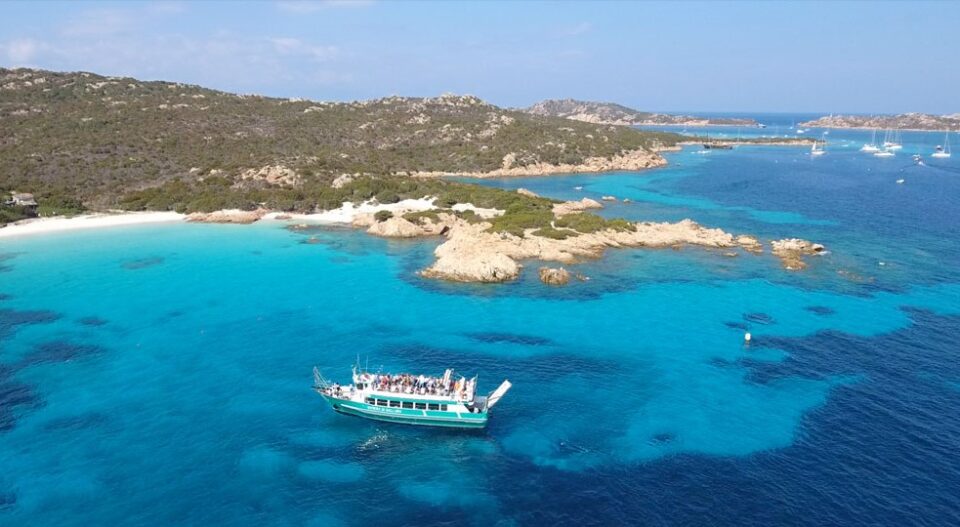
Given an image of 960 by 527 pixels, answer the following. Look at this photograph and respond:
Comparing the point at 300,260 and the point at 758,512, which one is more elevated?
the point at 300,260

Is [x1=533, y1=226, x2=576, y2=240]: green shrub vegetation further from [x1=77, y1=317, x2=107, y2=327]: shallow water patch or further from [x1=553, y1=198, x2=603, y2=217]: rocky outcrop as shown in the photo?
[x1=77, y1=317, x2=107, y2=327]: shallow water patch

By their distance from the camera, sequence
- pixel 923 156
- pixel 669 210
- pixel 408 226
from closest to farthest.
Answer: pixel 408 226 < pixel 669 210 < pixel 923 156

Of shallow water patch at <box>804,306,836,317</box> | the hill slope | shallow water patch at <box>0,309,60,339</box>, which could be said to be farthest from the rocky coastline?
the hill slope

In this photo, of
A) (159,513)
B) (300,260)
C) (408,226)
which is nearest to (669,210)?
(408,226)

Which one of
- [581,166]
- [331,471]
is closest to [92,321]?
[331,471]

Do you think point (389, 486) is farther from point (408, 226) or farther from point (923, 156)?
point (923, 156)

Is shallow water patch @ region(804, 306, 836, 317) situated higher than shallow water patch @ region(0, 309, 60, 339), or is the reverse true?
shallow water patch @ region(0, 309, 60, 339)
